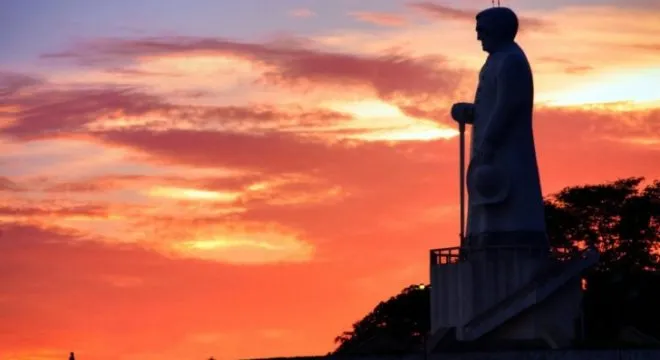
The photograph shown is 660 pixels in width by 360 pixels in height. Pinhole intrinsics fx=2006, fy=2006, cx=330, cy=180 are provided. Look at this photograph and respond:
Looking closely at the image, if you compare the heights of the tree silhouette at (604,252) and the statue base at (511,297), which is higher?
the tree silhouette at (604,252)

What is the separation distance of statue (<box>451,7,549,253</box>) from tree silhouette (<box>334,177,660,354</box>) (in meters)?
15.6

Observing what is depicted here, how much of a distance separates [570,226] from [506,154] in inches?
913

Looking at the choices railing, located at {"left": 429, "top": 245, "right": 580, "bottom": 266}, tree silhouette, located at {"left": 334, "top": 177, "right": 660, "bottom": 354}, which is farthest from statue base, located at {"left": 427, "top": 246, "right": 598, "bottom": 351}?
tree silhouette, located at {"left": 334, "top": 177, "right": 660, "bottom": 354}

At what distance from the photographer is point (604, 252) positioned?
87562 mm

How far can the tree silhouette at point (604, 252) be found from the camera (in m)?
80.9

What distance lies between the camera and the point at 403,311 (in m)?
90.1

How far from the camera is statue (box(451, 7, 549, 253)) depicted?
65562 millimetres

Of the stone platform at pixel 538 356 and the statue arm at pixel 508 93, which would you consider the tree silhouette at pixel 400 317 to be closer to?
the statue arm at pixel 508 93

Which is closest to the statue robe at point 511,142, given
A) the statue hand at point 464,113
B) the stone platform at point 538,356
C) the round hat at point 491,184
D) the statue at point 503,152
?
the statue at point 503,152

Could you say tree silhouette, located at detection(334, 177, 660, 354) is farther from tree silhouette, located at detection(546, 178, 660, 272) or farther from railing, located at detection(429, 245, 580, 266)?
railing, located at detection(429, 245, 580, 266)

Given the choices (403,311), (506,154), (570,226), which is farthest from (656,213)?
(506,154)

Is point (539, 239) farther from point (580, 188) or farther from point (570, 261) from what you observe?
point (580, 188)

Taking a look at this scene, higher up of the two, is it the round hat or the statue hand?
the statue hand

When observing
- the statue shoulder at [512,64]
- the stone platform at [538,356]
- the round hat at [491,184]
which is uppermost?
the statue shoulder at [512,64]
